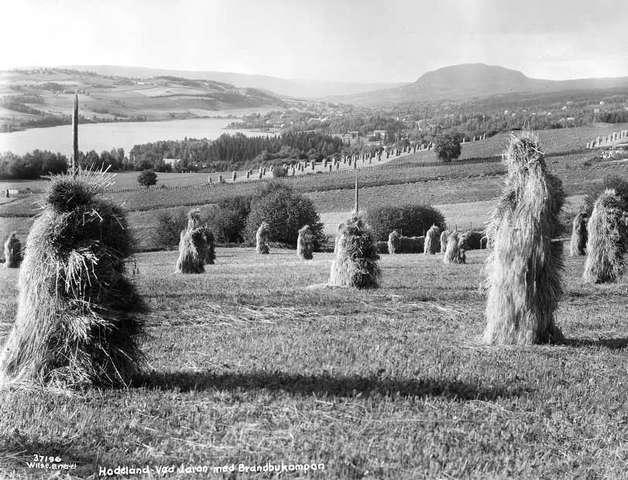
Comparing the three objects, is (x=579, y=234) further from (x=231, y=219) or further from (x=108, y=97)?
(x=108, y=97)

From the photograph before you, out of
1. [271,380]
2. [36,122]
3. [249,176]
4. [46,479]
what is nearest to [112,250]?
[271,380]

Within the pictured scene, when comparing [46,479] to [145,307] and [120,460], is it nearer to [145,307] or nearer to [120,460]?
[120,460]

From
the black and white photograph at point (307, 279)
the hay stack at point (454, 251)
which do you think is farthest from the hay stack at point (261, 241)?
the hay stack at point (454, 251)

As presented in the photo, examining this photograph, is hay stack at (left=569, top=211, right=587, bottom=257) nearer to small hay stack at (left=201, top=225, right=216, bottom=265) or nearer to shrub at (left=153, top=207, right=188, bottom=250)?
small hay stack at (left=201, top=225, right=216, bottom=265)

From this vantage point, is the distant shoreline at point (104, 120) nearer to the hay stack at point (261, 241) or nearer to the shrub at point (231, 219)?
the shrub at point (231, 219)


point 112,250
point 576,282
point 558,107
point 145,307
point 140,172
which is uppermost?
point 558,107

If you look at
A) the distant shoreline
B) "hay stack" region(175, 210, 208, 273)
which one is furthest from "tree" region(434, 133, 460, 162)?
"hay stack" region(175, 210, 208, 273)

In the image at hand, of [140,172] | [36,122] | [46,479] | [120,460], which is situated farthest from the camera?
[140,172]
